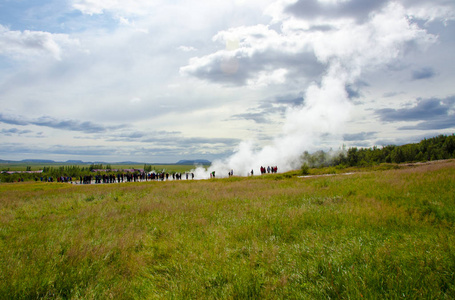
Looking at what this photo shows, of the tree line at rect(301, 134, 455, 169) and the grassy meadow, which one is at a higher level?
the tree line at rect(301, 134, 455, 169)

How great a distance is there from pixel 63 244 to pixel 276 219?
Answer: 22.4 ft

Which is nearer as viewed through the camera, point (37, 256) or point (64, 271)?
point (64, 271)

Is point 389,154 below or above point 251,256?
above

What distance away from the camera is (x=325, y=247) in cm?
547

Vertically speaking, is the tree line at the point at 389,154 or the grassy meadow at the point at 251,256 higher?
the tree line at the point at 389,154

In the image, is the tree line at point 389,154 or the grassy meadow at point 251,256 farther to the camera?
the tree line at point 389,154

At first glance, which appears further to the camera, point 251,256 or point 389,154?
point 389,154

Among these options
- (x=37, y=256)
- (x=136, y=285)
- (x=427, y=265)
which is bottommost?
(x=136, y=285)

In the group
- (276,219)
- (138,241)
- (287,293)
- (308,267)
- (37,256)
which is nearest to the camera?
(287,293)

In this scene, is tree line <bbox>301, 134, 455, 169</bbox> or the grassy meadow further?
A: tree line <bbox>301, 134, 455, 169</bbox>

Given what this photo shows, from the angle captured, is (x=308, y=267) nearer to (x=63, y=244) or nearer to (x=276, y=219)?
(x=276, y=219)

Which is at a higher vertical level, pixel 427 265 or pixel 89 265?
pixel 427 265

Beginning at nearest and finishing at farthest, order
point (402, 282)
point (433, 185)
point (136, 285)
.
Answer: point (402, 282) < point (136, 285) < point (433, 185)

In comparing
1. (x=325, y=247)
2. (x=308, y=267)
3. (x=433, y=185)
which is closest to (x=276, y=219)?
(x=325, y=247)
